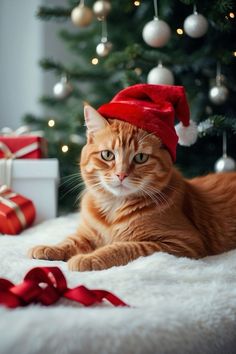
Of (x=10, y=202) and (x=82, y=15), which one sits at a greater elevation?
(x=82, y=15)

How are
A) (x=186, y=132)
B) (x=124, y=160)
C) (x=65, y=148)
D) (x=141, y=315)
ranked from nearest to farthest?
(x=141, y=315) < (x=124, y=160) < (x=186, y=132) < (x=65, y=148)

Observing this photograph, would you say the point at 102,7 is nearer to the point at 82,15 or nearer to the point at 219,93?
the point at 82,15

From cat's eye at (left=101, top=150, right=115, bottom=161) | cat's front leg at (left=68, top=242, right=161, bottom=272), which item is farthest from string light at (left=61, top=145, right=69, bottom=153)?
cat's front leg at (left=68, top=242, right=161, bottom=272)

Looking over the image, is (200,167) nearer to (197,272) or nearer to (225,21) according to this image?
(225,21)

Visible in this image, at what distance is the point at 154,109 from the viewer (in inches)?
51.7

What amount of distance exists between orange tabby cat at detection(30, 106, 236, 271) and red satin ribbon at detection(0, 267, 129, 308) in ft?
Result: 0.78

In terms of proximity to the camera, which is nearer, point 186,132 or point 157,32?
point 186,132

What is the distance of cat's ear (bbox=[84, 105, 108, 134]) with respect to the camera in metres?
1.33

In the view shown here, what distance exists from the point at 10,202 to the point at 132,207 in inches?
21.6

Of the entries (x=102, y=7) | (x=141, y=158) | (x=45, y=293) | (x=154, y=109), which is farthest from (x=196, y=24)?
(x=45, y=293)

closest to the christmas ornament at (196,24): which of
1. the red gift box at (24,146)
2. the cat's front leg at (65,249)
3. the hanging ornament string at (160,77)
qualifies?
the hanging ornament string at (160,77)

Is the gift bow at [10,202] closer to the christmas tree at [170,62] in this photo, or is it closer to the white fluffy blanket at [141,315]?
the christmas tree at [170,62]

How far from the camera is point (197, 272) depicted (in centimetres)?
110

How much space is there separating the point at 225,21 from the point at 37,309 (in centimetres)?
115
